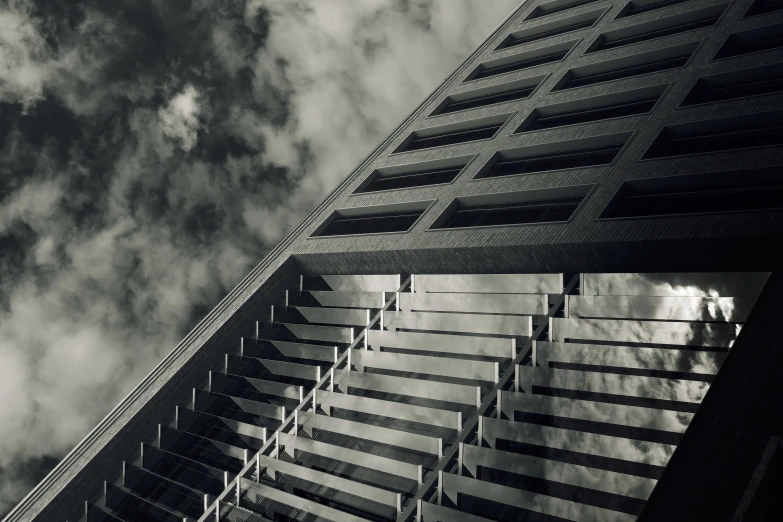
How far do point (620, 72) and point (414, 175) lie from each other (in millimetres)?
10880

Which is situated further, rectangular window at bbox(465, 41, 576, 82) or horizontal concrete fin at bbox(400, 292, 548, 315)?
rectangular window at bbox(465, 41, 576, 82)

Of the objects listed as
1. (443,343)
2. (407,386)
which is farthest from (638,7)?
(407,386)

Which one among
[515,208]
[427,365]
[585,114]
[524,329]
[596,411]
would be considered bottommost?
[596,411]

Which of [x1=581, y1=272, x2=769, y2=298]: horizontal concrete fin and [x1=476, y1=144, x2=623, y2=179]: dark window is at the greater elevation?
[x1=476, y1=144, x2=623, y2=179]: dark window

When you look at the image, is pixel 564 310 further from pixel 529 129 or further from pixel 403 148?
pixel 403 148

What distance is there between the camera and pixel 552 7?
42750mm

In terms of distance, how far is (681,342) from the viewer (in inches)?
672

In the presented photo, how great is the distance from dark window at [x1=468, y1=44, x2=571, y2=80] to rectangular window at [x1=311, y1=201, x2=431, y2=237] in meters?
12.2

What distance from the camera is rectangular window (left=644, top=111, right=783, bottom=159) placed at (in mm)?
→ 23156

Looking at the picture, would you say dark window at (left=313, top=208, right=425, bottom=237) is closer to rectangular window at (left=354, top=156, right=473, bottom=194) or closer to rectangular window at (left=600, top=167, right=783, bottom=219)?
rectangular window at (left=354, top=156, right=473, bottom=194)

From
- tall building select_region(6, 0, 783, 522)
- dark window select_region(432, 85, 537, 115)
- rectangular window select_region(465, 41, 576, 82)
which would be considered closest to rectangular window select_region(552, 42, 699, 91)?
tall building select_region(6, 0, 783, 522)

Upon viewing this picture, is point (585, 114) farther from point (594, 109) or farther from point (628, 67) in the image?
point (628, 67)

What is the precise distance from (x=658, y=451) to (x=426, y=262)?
13311 mm

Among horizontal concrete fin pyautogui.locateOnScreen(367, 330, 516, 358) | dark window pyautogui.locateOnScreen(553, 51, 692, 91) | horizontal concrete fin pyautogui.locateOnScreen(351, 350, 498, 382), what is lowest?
horizontal concrete fin pyautogui.locateOnScreen(351, 350, 498, 382)
